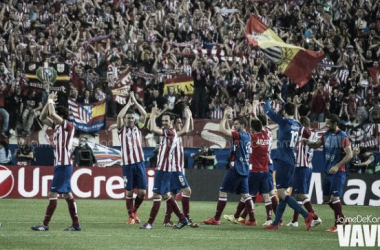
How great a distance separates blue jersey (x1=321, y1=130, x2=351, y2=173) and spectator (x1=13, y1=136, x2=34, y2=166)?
1249 centimetres

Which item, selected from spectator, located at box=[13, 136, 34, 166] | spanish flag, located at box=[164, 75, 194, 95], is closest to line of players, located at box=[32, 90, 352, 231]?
spectator, located at box=[13, 136, 34, 166]

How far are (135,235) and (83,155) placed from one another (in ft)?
40.0

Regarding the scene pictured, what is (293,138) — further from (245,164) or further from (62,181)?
(62,181)

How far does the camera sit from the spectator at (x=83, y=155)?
29609 mm

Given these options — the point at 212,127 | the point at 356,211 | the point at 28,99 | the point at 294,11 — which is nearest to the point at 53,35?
the point at 28,99

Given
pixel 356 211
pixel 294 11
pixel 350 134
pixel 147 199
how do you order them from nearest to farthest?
pixel 356 211 → pixel 147 199 → pixel 350 134 → pixel 294 11

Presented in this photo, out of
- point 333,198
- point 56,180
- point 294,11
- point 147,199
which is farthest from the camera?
point 294,11

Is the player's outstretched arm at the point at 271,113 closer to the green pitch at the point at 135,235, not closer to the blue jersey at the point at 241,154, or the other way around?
the blue jersey at the point at 241,154

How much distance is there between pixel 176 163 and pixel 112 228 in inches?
79.2

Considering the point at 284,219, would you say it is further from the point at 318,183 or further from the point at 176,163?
the point at 318,183

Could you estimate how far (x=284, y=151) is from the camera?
20.6 meters

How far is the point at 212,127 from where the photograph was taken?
30.8m

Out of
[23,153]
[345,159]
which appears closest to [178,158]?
[345,159]

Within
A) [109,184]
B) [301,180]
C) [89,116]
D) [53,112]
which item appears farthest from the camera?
[89,116]
